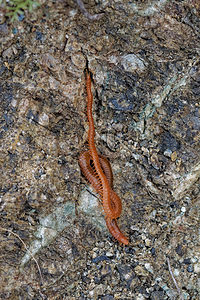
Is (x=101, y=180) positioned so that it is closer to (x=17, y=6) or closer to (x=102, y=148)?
(x=102, y=148)

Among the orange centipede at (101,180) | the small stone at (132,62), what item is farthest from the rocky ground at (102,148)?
the orange centipede at (101,180)

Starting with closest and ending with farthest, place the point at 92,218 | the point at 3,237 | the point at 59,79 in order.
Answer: the point at 3,237 < the point at 59,79 < the point at 92,218

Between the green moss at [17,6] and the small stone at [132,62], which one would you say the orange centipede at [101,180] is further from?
the green moss at [17,6]

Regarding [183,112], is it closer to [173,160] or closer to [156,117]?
[156,117]

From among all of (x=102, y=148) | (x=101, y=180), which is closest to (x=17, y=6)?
(x=102, y=148)

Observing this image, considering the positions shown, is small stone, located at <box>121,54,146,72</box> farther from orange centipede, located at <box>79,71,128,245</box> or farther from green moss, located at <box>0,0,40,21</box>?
green moss, located at <box>0,0,40,21</box>

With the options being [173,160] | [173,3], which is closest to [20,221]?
[173,160]

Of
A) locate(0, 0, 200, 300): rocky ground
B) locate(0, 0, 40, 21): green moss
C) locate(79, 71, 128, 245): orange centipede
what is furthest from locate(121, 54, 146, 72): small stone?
locate(0, 0, 40, 21): green moss

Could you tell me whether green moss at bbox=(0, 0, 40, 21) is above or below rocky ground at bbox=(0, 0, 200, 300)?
above
